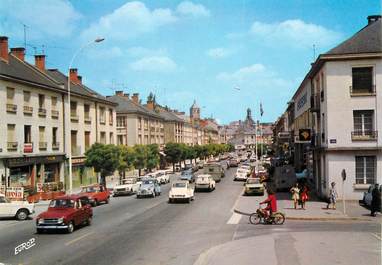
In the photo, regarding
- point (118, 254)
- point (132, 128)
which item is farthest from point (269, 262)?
point (132, 128)

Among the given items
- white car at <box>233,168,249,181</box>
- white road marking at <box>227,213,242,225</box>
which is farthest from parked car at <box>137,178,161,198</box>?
white car at <box>233,168,249,181</box>

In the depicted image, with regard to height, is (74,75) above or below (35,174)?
above

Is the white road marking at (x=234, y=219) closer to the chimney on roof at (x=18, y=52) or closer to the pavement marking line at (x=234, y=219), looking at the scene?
the pavement marking line at (x=234, y=219)

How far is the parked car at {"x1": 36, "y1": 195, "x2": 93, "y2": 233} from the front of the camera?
738 inches

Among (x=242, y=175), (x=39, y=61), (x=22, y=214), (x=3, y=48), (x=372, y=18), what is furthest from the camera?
(x=242, y=175)

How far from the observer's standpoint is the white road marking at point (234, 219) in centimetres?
2207

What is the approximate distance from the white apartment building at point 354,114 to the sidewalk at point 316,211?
75.0 inches

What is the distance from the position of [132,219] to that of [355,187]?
14124 millimetres

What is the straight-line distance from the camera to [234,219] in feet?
76.2

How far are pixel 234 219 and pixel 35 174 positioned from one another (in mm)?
22904

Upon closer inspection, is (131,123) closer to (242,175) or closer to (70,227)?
(242,175)

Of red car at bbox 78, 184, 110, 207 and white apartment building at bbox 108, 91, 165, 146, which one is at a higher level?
white apartment building at bbox 108, 91, 165, 146

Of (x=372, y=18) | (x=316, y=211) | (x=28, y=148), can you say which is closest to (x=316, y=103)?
(x=372, y=18)

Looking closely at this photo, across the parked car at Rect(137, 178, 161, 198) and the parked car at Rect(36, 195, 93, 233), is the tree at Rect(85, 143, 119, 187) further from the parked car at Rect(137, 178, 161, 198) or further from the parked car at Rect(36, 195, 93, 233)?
the parked car at Rect(36, 195, 93, 233)
